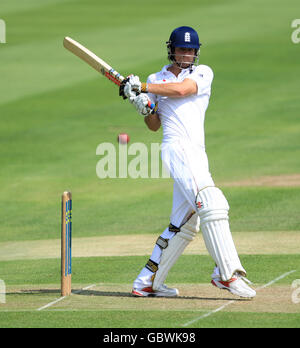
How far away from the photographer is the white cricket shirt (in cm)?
709

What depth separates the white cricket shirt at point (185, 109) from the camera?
709 cm

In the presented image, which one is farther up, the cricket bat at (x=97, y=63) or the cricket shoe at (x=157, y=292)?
the cricket bat at (x=97, y=63)

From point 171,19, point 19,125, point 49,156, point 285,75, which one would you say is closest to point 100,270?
point 49,156

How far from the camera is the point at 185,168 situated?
6.95 meters

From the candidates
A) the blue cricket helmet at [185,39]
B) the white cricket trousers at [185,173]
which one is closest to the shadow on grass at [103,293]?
the white cricket trousers at [185,173]

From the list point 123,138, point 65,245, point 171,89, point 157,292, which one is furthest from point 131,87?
point 123,138

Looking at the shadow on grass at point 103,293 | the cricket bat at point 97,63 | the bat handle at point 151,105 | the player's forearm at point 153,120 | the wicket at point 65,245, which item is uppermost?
the cricket bat at point 97,63

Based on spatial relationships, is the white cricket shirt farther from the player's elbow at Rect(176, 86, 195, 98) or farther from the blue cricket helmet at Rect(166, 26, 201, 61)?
the blue cricket helmet at Rect(166, 26, 201, 61)

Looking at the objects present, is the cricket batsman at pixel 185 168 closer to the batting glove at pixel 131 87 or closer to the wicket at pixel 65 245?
the batting glove at pixel 131 87

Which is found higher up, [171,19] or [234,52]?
[171,19]

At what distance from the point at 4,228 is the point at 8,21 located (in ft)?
56.6
